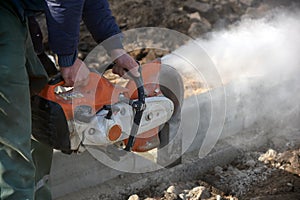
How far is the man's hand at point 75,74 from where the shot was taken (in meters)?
2.82

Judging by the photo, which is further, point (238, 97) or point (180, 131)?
point (238, 97)

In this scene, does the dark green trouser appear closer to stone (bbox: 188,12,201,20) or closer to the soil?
the soil

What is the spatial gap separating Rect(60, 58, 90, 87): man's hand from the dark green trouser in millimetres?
242

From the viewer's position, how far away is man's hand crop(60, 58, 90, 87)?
2820 mm

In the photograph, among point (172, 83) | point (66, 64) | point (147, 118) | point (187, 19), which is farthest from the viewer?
point (187, 19)

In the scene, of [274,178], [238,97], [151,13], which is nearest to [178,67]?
[238,97]

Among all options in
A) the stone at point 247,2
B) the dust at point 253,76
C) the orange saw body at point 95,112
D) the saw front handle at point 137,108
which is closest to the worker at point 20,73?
the orange saw body at point 95,112

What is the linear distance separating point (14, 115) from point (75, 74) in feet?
1.35

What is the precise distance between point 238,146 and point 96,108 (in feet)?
5.17

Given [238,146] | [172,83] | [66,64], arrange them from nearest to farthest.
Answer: [66,64], [172,83], [238,146]

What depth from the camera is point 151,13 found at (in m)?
6.64

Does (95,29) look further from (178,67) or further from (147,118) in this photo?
(178,67)

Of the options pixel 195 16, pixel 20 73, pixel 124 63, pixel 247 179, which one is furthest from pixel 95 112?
pixel 195 16

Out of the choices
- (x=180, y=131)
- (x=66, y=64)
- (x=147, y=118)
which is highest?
(x=66, y=64)
